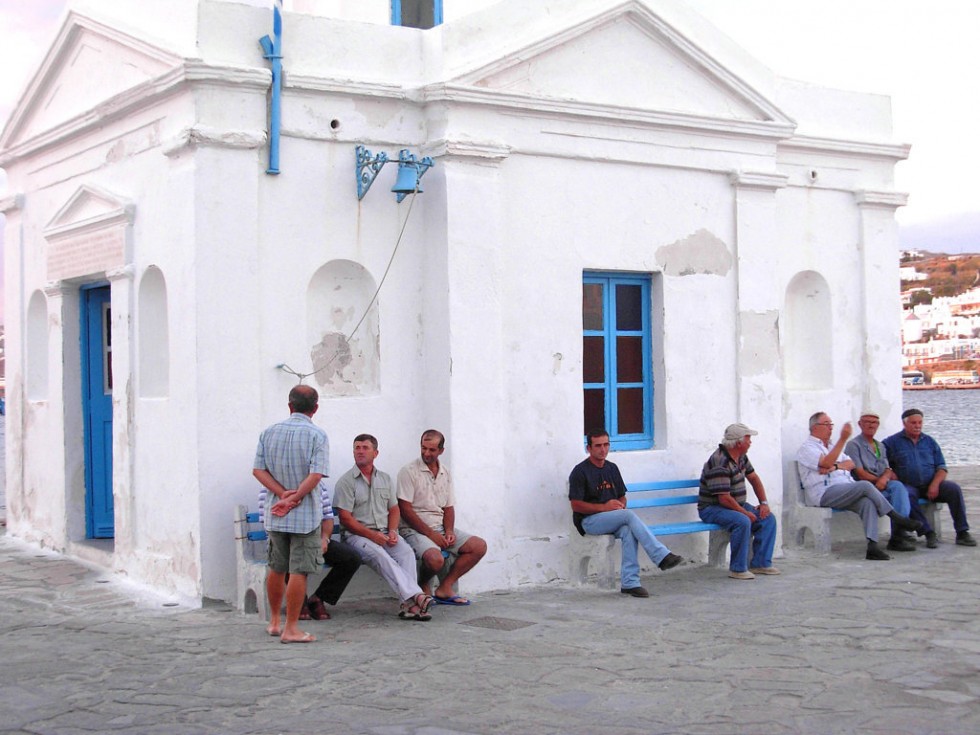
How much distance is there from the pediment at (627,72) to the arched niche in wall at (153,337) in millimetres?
2946

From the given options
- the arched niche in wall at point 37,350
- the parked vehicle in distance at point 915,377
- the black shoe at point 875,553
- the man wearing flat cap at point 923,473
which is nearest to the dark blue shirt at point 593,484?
the black shoe at point 875,553

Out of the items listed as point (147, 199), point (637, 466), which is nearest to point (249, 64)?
point (147, 199)

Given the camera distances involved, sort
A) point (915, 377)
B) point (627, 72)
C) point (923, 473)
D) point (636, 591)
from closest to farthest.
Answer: point (636, 591) → point (627, 72) → point (923, 473) → point (915, 377)

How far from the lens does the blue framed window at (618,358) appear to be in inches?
420

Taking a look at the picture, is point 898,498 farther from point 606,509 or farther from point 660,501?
point 606,509

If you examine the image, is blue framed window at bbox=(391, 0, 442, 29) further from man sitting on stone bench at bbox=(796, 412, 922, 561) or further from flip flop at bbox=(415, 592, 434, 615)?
flip flop at bbox=(415, 592, 434, 615)

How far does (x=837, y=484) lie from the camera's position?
37.9ft

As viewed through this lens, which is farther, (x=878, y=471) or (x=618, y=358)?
(x=878, y=471)

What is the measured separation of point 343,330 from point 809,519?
4.87 meters

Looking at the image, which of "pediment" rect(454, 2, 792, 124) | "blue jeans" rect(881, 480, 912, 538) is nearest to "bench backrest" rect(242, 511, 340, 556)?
"pediment" rect(454, 2, 792, 124)

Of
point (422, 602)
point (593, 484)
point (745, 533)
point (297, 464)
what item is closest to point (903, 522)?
point (745, 533)

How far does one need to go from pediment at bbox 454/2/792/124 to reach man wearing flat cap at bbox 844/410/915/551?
10.5ft

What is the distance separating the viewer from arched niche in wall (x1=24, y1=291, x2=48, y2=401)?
40.0 ft

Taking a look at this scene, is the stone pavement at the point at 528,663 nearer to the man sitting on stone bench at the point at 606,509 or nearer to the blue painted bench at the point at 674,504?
the man sitting on stone bench at the point at 606,509
